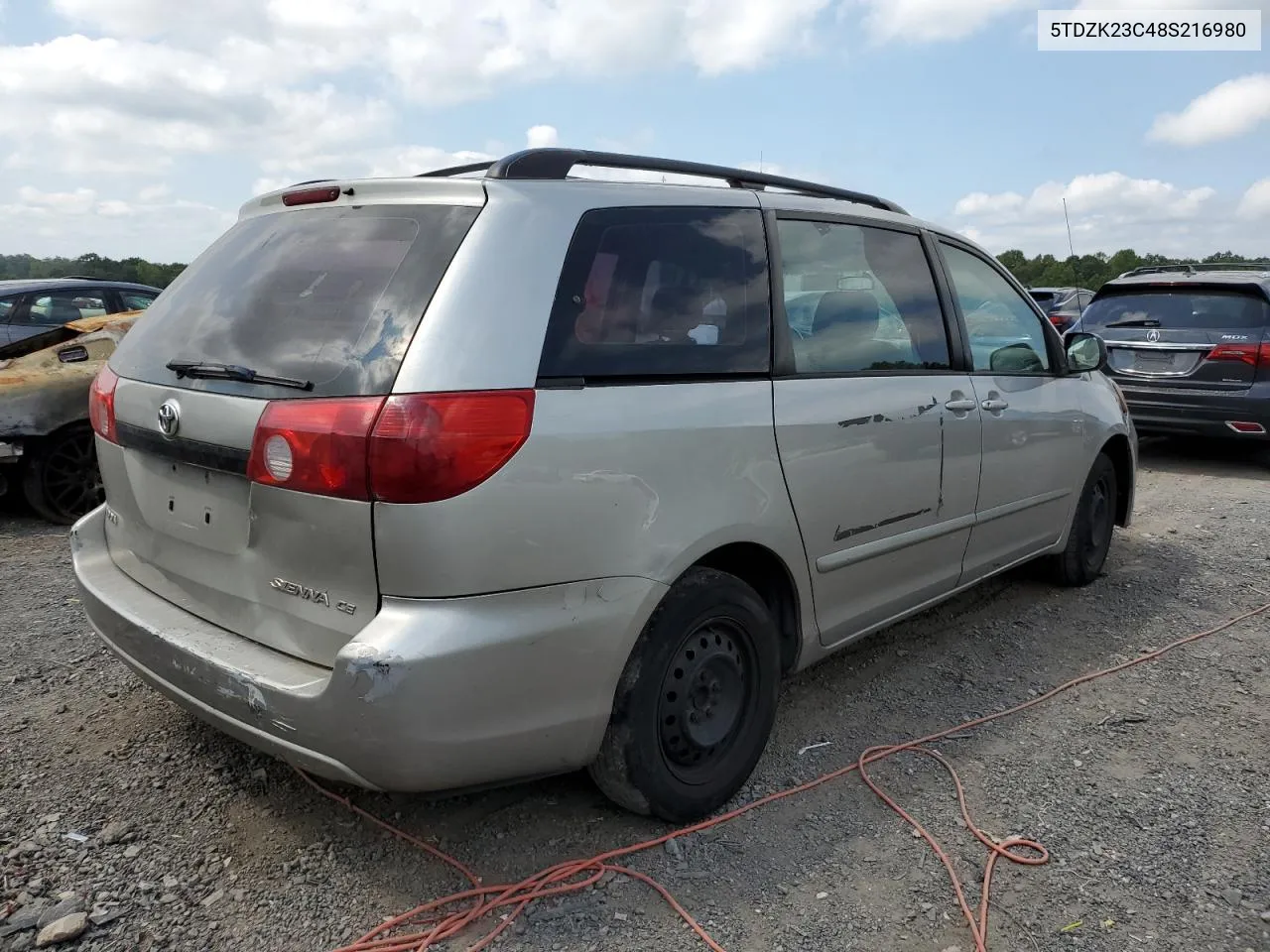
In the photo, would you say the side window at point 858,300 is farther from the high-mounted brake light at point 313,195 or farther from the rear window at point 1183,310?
the rear window at point 1183,310

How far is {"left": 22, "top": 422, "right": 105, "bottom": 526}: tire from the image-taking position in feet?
19.5

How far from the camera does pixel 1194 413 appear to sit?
7996mm

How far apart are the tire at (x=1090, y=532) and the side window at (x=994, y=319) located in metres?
0.86

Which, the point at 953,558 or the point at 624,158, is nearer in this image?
the point at 624,158

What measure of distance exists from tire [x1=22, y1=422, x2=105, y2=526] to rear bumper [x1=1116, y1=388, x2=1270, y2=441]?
7777 millimetres

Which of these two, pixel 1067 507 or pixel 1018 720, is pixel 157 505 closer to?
pixel 1018 720

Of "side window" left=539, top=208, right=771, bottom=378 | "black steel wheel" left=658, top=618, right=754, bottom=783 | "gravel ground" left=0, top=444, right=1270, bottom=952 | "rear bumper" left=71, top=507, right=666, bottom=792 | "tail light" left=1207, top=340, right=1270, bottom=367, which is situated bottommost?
"gravel ground" left=0, top=444, right=1270, bottom=952

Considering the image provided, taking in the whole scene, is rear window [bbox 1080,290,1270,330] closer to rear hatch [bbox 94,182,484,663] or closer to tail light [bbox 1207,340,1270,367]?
tail light [bbox 1207,340,1270,367]

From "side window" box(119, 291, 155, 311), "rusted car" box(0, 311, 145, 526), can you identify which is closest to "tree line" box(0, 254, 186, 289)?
"side window" box(119, 291, 155, 311)

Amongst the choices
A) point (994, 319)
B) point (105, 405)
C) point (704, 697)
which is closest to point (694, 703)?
point (704, 697)

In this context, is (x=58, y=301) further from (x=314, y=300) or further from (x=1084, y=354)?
(x=1084, y=354)

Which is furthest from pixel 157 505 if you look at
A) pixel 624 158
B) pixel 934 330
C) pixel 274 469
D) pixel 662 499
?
pixel 934 330

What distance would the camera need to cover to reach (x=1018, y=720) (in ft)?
11.5

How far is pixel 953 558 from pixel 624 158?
204 centimetres
